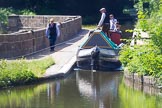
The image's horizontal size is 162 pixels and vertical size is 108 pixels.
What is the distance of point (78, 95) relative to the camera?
21328 millimetres

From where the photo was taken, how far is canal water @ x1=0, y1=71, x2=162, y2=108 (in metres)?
19.7

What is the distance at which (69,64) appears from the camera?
27047 mm

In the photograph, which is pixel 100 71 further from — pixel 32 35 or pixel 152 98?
pixel 152 98

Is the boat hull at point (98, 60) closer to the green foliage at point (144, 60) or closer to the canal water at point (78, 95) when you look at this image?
the green foliage at point (144, 60)

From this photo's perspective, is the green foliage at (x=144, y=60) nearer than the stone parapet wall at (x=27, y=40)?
→ Yes

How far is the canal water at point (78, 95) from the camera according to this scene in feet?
64.7

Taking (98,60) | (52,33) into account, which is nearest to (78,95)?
(98,60)

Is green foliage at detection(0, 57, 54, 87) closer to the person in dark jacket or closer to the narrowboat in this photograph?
the narrowboat

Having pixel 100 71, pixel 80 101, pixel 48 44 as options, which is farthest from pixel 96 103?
pixel 48 44

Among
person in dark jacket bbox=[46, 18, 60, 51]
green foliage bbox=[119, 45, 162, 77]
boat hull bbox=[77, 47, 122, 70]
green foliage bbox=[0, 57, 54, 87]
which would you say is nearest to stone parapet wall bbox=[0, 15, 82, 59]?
person in dark jacket bbox=[46, 18, 60, 51]

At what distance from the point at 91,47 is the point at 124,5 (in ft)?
112

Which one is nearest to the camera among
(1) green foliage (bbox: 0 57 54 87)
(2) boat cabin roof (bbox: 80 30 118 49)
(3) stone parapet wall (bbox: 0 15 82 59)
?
(1) green foliage (bbox: 0 57 54 87)

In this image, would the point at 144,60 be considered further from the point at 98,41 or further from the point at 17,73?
the point at 98,41

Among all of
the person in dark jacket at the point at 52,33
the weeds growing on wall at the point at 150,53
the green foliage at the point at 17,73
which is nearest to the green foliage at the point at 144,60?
the weeds growing on wall at the point at 150,53
